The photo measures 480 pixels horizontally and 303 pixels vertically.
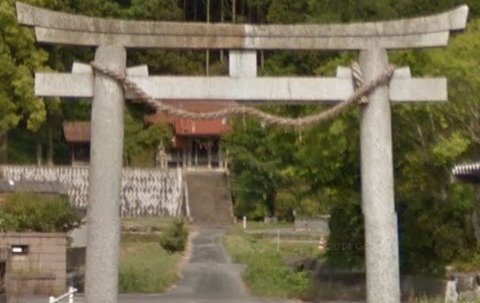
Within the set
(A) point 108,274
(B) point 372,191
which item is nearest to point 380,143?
(B) point 372,191

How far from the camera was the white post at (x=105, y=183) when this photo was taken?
13.3 metres

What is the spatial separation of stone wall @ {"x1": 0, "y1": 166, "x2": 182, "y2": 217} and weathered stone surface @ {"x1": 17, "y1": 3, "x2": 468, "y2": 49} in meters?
40.2

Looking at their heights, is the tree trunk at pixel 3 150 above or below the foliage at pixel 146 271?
above

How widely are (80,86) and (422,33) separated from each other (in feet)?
11.4

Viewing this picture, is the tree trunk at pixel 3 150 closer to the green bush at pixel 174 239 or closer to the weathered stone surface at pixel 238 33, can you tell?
the green bush at pixel 174 239

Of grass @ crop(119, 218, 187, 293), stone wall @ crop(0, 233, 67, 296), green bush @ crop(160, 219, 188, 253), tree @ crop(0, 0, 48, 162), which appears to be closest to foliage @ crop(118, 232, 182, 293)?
grass @ crop(119, 218, 187, 293)

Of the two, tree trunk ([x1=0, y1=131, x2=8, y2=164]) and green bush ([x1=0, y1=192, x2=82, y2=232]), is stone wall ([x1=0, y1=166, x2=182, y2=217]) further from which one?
green bush ([x1=0, y1=192, x2=82, y2=232])

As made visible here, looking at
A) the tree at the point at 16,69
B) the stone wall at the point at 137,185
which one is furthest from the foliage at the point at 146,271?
the stone wall at the point at 137,185

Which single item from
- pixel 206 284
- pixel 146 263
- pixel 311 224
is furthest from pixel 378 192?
pixel 311 224

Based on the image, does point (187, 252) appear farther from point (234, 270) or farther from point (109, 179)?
point (109, 179)

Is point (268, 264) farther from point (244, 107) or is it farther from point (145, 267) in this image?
point (244, 107)

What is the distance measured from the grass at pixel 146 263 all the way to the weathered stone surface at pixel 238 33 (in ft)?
64.8

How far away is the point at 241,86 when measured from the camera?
13688 millimetres

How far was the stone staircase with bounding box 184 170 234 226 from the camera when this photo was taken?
203 feet
